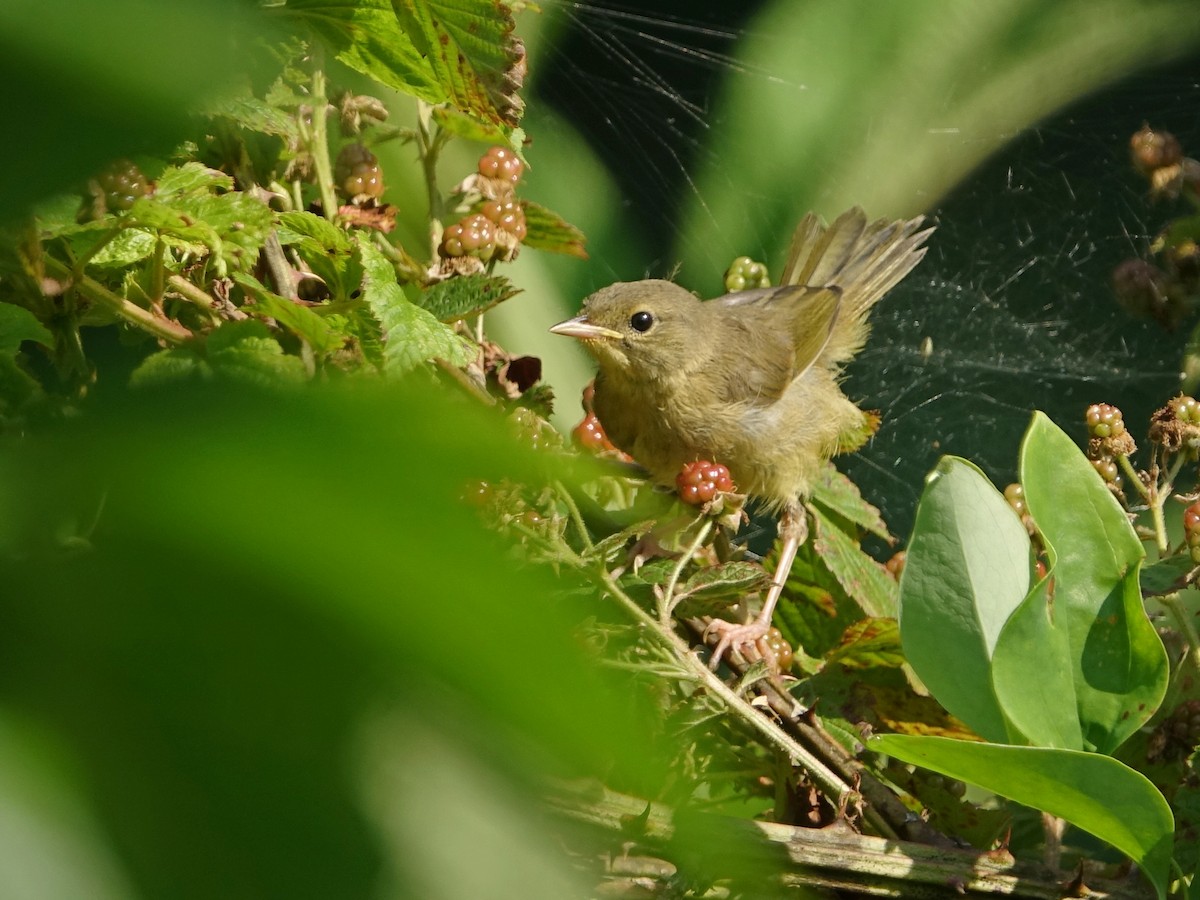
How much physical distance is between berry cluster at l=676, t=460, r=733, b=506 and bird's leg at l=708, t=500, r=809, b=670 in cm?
12

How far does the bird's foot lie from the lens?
1252mm

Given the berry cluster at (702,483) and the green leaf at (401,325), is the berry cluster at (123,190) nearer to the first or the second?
the green leaf at (401,325)

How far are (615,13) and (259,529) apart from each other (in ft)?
7.53

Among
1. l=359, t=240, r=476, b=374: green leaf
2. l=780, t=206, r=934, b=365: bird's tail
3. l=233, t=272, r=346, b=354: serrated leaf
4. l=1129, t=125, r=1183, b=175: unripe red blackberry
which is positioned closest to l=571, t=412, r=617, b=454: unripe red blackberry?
l=359, t=240, r=476, b=374: green leaf

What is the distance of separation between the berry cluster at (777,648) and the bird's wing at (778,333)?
1487 millimetres

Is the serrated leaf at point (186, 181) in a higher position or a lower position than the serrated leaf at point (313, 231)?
higher

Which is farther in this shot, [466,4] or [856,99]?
[856,99]

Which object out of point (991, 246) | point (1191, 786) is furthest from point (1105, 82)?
point (1191, 786)

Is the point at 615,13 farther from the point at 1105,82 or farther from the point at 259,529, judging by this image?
the point at 259,529

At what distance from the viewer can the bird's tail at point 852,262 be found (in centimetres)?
310

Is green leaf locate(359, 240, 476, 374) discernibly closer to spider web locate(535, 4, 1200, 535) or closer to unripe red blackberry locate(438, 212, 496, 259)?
unripe red blackberry locate(438, 212, 496, 259)

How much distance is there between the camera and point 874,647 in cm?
133

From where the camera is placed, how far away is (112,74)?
0.86 feet

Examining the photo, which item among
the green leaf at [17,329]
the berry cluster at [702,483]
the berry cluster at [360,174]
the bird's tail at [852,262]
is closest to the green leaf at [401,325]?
the berry cluster at [360,174]
